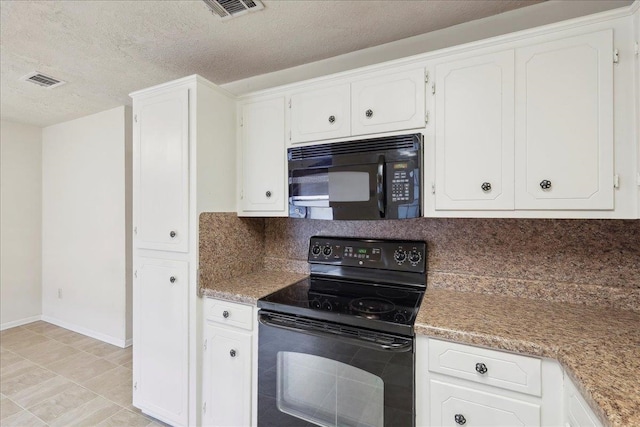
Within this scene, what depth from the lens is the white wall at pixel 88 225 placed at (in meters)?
3.06

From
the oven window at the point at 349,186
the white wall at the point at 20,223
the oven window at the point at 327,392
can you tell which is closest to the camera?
the oven window at the point at 327,392

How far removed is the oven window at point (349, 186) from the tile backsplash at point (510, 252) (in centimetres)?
38

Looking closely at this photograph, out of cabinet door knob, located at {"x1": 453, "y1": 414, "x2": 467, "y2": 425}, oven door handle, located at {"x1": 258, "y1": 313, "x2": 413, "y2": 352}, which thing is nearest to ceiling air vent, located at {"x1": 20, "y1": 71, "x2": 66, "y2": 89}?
oven door handle, located at {"x1": 258, "y1": 313, "x2": 413, "y2": 352}

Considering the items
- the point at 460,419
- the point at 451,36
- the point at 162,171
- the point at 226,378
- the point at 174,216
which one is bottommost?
the point at 226,378

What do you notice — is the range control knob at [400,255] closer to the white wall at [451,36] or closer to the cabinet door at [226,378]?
the cabinet door at [226,378]

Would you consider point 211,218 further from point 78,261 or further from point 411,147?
point 78,261

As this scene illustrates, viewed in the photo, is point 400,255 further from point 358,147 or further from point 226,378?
point 226,378

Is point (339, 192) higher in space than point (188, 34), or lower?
lower

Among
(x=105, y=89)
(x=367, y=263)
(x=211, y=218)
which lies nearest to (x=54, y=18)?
(x=105, y=89)

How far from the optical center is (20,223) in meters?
3.63

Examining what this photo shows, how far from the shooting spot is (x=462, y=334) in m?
1.17

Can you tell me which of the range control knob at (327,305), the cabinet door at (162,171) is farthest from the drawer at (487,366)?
the cabinet door at (162,171)

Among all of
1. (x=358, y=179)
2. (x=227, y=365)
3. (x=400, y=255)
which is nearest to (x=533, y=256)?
(x=400, y=255)

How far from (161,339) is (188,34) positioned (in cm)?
187
